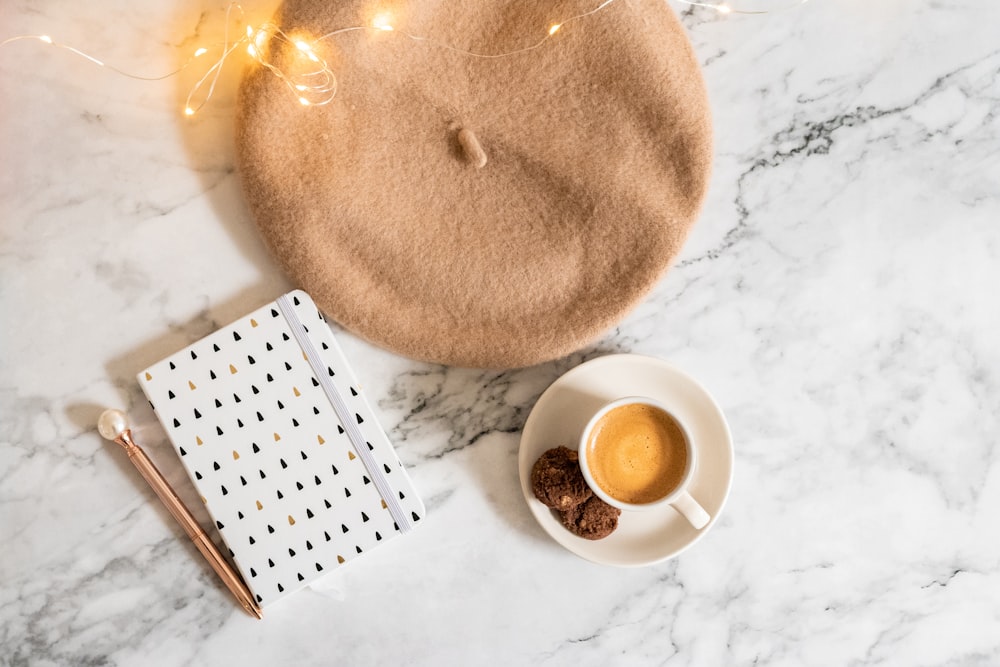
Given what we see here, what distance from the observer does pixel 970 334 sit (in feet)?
2.72

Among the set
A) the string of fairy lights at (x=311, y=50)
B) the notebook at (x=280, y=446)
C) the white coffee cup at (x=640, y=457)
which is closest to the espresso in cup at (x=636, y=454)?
the white coffee cup at (x=640, y=457)

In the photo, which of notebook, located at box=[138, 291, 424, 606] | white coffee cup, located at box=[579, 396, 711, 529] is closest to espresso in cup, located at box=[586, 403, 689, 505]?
white coffee cup, located at box=[579, 396, 711, 529]

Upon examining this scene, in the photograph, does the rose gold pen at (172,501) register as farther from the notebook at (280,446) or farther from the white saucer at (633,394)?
the white saucer at (633,394)

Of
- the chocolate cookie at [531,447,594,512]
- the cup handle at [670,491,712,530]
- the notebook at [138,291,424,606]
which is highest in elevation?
the notebook at [138,291,424,606]

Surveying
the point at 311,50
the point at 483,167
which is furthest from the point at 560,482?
the point at 311,50

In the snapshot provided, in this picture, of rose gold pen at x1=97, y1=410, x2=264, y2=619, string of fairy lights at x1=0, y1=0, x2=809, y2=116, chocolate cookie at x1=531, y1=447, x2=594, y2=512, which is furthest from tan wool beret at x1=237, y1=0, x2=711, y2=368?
rose gold pen at x1=97, y1=410, x2=264, y2=619

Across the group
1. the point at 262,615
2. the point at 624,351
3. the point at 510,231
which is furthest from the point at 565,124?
the point at 262,615

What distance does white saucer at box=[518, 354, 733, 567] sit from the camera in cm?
77

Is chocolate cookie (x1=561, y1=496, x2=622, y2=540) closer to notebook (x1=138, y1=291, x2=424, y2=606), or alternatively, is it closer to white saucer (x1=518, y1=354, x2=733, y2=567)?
white saucer (x1=518, y1=354, x2=733, y2=567)

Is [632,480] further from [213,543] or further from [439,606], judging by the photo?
[213,543]

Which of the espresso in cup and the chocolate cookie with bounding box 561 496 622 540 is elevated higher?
the espresso in cup

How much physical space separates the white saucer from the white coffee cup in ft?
0.14

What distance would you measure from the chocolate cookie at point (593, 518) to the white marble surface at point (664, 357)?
8 cm

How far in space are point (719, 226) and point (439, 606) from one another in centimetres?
50
